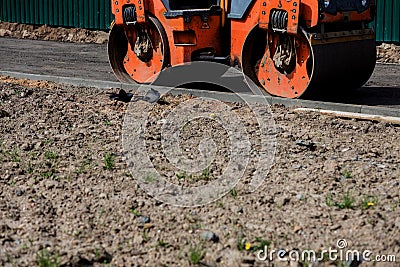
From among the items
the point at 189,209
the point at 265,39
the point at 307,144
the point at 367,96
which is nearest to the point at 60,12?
the point at 265,39

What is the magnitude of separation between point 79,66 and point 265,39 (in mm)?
5440

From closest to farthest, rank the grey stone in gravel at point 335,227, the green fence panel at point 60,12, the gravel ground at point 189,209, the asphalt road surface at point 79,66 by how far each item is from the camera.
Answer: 1. the gravel ground at point 189,209
2. the grey stone in gravel at point 335,227
3. the asphalt road surface at point 79,66
4. the green fence panel at point 60,12

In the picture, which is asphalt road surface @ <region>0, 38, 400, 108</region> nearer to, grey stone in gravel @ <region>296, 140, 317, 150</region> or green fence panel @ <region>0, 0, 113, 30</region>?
green fence panel @ <region>0, 0, 113, 30</region>

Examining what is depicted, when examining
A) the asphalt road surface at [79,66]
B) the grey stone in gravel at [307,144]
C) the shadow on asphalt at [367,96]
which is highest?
the grey stone in gravel at [307,144]

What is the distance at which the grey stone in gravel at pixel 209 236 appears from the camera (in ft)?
17.9

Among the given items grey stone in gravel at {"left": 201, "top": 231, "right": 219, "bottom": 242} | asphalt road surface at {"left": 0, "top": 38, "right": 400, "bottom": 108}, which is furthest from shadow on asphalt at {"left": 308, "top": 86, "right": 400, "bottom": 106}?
grey stone in gravel at {"left": 201, "top": 231, "right": 219, "bottom": 242}

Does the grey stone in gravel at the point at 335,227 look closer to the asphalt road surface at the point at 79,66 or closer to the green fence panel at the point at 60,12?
the asphalt road surface at the point at 79,66

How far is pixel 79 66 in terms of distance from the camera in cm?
1512

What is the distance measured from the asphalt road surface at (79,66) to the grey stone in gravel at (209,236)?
542 centimetres

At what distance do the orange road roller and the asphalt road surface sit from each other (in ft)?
1.47

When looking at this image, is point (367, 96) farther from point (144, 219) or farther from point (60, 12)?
point (60, 12)

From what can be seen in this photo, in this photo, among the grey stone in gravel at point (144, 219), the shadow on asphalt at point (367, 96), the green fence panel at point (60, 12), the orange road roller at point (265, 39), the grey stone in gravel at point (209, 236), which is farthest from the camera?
the green fence panel at point (60, 12)

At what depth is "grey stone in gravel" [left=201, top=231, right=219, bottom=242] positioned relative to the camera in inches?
215

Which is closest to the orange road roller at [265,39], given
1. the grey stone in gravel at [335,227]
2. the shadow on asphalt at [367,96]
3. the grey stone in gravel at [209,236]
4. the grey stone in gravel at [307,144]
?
the shadow on asphalt at [367,96]
